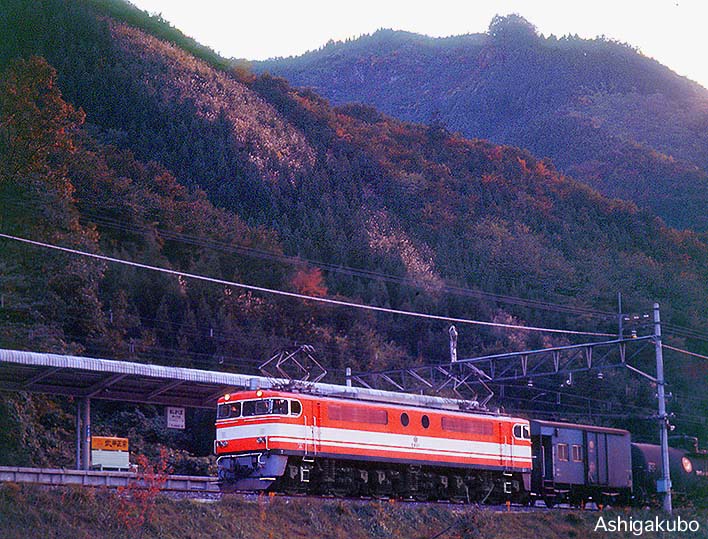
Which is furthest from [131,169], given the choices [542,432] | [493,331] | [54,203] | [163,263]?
[542,432]

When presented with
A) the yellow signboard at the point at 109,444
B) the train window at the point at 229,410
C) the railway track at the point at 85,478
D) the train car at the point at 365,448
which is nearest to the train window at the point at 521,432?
the train car at the point at 365,448

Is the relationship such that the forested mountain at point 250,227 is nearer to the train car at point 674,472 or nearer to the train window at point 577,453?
the train window at point 577,453

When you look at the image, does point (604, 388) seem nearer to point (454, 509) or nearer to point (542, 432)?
point (542, 432)

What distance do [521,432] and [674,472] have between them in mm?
12398

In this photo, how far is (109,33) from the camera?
103000 millimetres

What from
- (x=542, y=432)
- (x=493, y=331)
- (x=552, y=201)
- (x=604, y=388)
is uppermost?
(x=552, y=201)

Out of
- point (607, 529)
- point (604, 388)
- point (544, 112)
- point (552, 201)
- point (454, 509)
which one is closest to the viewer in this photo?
point (454, 509)

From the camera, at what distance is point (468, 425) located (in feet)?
129

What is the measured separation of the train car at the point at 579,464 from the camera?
43.5m

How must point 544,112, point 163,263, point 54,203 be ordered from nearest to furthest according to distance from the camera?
point 54,203
point 163,263
point 544,112

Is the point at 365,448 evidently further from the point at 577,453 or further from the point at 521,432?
the point at 577,453

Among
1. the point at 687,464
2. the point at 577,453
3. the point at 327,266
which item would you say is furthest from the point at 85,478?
the point at 327,266

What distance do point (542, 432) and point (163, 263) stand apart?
32.4 metres

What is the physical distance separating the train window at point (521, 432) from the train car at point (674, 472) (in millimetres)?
9256
